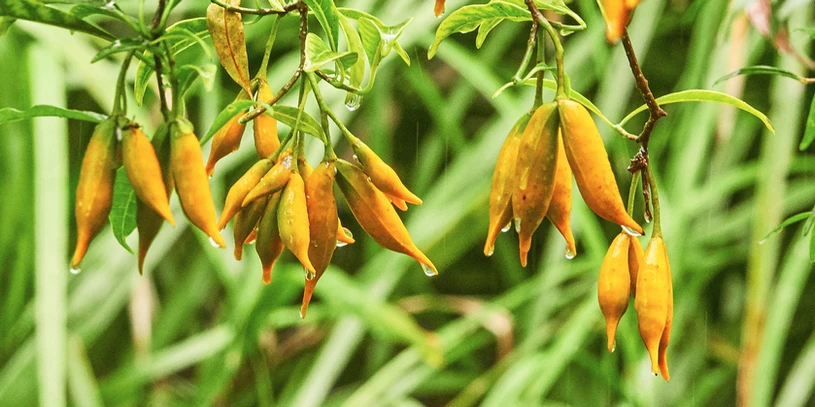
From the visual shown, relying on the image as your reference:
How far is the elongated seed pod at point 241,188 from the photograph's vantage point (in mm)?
241

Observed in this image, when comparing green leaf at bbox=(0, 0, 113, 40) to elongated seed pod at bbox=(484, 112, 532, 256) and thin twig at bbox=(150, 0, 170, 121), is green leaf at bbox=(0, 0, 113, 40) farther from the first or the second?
elongated seed pod at bbox=(484, 112, 532, 256)

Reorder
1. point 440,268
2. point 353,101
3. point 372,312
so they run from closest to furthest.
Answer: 1. point 353,101
2. point 372,312
3. point 440,268

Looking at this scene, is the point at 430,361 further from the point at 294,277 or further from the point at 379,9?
the point at 379,9

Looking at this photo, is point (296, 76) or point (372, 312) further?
point (372, 312)

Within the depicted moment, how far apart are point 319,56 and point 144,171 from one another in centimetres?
6

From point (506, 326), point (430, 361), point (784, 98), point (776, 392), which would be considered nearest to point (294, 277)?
point (430, 361)

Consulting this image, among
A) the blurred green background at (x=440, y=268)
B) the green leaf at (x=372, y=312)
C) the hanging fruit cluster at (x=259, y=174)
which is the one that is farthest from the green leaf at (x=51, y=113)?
the green leaf at (x=372, y=312)

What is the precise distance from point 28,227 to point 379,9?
52 cm

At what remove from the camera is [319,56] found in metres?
0.24

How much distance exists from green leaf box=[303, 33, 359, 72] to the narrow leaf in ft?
0.06

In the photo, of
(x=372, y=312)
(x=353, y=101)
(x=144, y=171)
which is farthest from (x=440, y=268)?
(x=144, y=171)

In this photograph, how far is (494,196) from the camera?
0.25 meters

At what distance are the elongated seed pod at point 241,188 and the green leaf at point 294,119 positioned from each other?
14mm

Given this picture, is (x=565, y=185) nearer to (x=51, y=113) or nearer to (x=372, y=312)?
(x=51, y=113)
